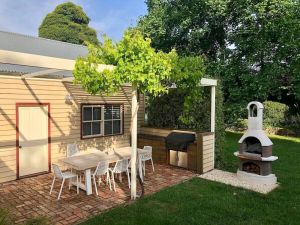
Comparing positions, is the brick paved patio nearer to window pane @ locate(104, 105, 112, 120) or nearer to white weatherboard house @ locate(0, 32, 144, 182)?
white weatherboard house @ locate(0, 32, 144, 182)

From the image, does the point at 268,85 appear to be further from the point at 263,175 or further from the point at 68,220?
the point at 68,220

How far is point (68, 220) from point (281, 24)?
14011 millimetres

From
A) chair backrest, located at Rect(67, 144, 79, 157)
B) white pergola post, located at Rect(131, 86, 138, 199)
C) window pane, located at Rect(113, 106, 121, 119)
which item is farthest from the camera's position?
window pane, located at Rect(113, 106, 121, 119)

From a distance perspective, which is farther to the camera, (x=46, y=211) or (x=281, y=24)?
(x=281, y=24)

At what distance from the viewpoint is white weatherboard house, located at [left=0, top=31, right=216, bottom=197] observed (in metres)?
6.82

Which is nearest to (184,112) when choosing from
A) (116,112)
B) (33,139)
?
(116,112)

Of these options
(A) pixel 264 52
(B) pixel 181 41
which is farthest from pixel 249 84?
(B) pixel 181 41

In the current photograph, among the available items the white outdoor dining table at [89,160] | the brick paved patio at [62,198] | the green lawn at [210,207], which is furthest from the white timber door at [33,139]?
the green lawn at [210,207]

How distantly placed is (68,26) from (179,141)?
2832 cm

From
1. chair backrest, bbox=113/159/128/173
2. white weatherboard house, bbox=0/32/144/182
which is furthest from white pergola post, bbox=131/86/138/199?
white weatherboard house, bbox=0/32/144/182

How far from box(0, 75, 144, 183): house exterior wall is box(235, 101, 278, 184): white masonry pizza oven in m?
4.57

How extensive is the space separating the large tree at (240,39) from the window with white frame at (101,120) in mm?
8039

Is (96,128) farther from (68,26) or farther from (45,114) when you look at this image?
(68,26)

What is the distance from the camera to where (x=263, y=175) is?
266 inches
